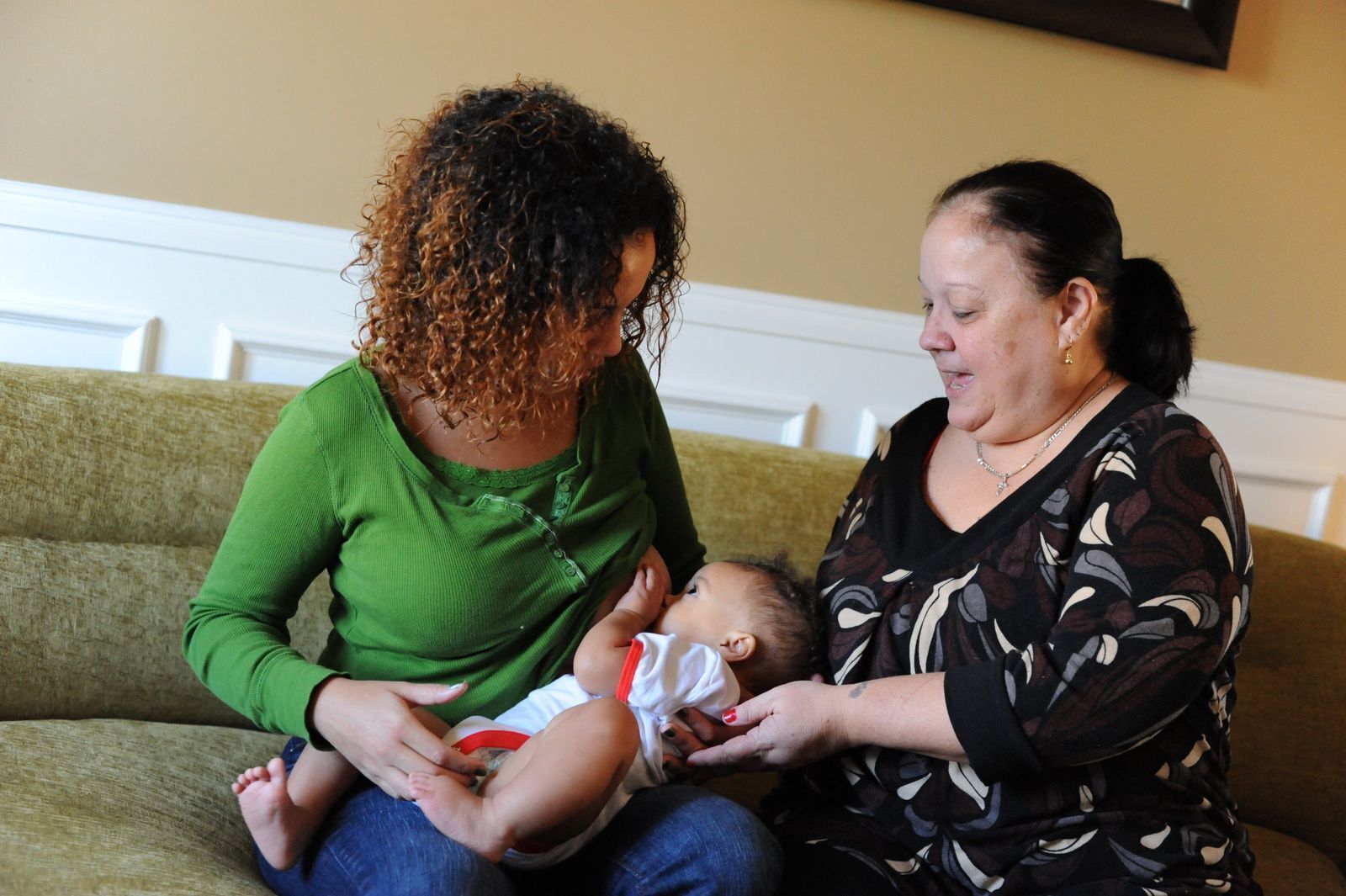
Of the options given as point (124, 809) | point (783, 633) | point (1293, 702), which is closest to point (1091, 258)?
point (783, 633)

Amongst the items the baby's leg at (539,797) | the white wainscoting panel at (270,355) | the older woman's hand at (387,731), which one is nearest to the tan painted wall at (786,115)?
the white wainscoting panel at (270,355)

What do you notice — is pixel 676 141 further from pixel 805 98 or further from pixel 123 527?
pixel 123 527

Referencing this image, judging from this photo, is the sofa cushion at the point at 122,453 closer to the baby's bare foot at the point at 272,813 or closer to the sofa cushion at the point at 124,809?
the sofa cushion at the point at 124,809

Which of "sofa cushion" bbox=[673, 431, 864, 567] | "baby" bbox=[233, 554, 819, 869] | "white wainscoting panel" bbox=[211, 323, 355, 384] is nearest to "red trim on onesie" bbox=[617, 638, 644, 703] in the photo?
"baby" bbox=[233, 554, 819, 869]

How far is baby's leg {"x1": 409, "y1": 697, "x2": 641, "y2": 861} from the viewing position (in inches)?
46.4

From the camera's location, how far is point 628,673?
1358 millimetres

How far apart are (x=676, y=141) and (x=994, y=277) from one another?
0.99m

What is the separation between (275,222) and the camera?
2.12 m

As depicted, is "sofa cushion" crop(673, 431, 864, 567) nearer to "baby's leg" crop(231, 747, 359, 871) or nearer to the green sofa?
the green sofa

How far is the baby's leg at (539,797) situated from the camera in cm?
118

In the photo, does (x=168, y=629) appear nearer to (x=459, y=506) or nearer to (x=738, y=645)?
(x=459, y=506)

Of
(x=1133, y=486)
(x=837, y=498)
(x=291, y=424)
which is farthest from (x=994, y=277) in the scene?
(x=291, y=424)

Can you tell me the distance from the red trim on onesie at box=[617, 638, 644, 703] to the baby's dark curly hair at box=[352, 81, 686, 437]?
0.32m

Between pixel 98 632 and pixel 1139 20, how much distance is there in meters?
2.28
